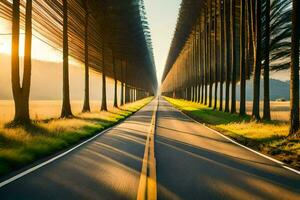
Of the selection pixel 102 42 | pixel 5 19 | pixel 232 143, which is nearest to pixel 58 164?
pixel 232 143

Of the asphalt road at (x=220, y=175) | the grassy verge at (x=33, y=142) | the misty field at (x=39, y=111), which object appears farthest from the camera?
the misty field at (x=39, y=111)

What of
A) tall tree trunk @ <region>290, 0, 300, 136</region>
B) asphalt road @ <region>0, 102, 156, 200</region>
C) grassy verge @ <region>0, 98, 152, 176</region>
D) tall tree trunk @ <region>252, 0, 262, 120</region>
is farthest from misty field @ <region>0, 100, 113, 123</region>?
tall tree trunk @ <region>252, 0, 262, 120</region>

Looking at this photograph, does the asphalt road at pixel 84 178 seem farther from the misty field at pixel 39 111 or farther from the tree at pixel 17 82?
the misty field at pixel 39 111

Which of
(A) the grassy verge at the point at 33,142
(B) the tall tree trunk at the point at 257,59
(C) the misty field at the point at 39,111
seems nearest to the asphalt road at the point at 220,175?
(A) the grassy verge at the point at 33,142

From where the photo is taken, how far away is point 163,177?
927cm

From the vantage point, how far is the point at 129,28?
60562 mm

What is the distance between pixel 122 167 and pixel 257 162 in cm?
376

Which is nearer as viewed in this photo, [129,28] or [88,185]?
Answer: [88,185]

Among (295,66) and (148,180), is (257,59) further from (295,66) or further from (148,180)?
(148,180)

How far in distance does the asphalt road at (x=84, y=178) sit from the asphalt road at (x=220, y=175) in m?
0.67

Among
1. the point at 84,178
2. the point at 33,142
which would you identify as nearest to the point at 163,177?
the point at 84,178

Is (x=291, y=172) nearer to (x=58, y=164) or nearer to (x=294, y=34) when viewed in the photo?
(x=58, y=164)

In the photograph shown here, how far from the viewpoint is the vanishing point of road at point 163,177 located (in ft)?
25.2

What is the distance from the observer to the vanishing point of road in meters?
7.67
